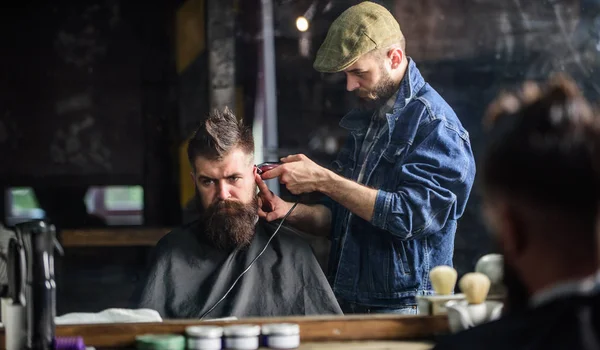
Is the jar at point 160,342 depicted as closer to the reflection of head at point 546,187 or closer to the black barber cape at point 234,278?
the black barber cape at point 234,278

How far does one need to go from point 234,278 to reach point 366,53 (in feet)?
2.85

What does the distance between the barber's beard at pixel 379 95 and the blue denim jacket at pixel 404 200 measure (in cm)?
3

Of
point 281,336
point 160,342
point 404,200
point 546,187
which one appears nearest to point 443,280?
point 404,200

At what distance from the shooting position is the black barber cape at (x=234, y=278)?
2.54 metres

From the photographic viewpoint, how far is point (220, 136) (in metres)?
2.53

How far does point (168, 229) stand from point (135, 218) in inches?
4.4

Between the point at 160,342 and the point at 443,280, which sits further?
the point at 443,280

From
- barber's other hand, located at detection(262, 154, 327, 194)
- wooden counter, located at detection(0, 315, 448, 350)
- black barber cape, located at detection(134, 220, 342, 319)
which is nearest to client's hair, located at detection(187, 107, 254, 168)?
barber's other hand, located at detection(262, 154, 327, 194)

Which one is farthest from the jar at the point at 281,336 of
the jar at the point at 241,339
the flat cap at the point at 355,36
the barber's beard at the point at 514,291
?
the barber's beard at the point at 514,291

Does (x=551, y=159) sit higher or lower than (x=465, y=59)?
lower

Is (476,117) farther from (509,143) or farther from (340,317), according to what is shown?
(509,143)

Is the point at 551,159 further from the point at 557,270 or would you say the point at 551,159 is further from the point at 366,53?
the point at 366,53

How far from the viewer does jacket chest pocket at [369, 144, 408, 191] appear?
256 centimetres

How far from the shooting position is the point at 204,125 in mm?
2523
